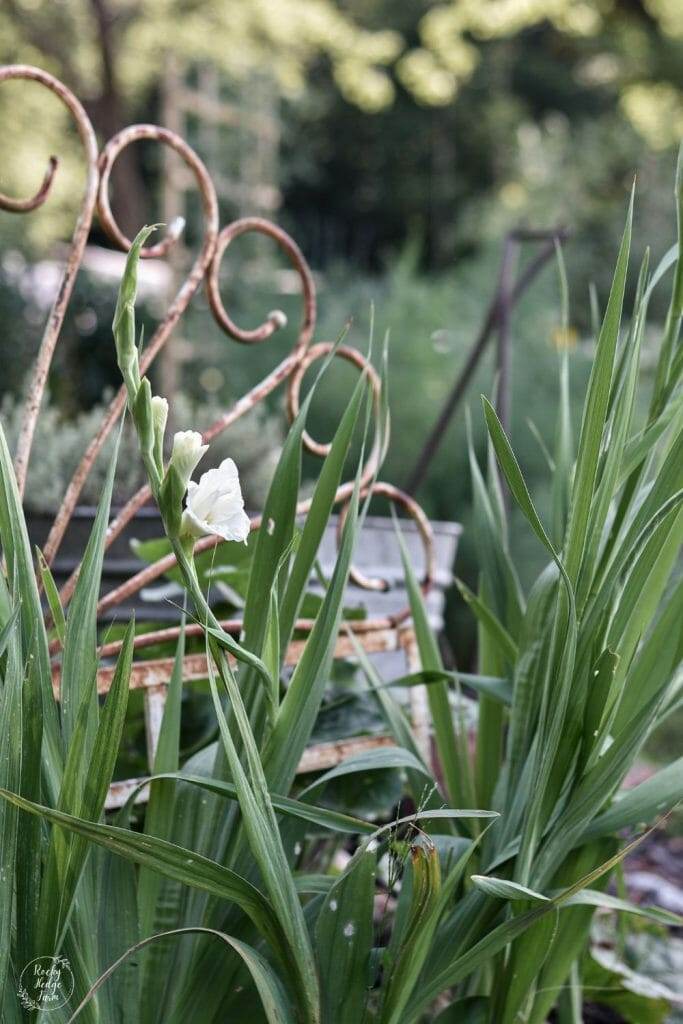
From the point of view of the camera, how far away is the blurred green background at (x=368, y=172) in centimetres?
440

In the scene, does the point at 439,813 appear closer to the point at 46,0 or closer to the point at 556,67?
the point at 46,0

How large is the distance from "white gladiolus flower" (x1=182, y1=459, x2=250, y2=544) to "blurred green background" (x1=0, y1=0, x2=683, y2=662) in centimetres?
130

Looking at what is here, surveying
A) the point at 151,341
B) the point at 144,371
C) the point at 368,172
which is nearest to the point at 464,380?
the point at 151,341

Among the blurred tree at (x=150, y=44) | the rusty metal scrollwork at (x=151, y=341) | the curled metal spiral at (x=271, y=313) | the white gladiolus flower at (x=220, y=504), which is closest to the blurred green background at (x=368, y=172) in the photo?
the blurred tree at (x=150, y=44)

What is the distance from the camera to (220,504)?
0.73m

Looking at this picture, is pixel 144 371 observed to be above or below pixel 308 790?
Result: above

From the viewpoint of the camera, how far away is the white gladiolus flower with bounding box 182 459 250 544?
2.39 ft

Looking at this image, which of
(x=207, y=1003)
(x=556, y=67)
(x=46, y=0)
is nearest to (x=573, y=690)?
(x=207, y=1003)

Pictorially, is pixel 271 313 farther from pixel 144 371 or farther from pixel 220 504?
pixel 220 504

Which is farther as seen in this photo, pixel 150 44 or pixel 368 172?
pixel 368 172

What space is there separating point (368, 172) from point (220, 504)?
12.6 meters

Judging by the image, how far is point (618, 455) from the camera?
2.96 ft

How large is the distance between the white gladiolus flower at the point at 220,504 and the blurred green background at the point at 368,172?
1.30 meters

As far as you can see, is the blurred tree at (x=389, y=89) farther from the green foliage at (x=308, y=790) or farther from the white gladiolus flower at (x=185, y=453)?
the white gladiolus flower at (x=185, y=453)
